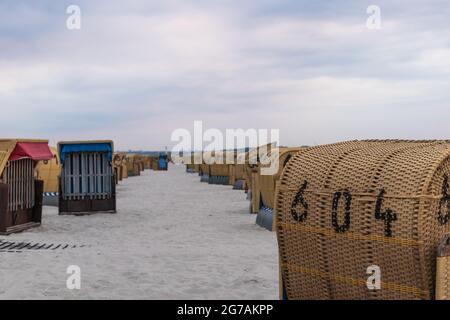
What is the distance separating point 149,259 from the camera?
11148 mm

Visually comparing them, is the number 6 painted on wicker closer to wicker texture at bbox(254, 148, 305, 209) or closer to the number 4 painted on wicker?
the number 4 painted on wicker

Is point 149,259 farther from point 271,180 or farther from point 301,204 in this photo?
point 301,204

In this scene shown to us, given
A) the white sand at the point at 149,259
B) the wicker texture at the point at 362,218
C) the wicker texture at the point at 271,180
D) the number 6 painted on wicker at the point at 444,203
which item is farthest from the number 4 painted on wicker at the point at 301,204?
the wicker texture at the point at 271,180

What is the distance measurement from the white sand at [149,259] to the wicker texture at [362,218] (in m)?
2.60

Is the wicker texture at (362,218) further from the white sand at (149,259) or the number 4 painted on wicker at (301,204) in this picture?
the white sand at (149,259)

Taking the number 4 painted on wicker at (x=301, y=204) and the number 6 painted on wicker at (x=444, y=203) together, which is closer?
the number 6 painted on wicker at (x=444, y=203)

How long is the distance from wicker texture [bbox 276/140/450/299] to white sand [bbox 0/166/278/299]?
260cm

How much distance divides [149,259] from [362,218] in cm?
683

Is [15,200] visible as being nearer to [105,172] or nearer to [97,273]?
[105,172]

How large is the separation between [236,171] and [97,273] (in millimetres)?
26857

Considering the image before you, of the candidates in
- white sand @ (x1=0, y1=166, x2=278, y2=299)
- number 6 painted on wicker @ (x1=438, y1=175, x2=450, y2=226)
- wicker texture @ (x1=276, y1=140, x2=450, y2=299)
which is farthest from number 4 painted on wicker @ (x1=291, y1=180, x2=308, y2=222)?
white sand @ (x1=0, y1=166, x2=278, y2=299)

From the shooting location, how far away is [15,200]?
15195mm

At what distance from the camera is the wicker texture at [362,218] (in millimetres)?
→ 4801

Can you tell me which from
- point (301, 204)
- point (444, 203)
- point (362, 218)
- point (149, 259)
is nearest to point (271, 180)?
point (149, 259)
